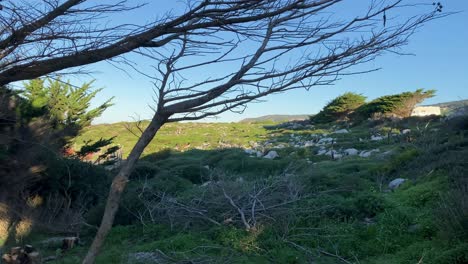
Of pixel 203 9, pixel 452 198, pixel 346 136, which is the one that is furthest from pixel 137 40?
pixel 346 136

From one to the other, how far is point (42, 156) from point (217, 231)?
6.98 meters

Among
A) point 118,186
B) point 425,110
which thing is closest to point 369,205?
point 118,186

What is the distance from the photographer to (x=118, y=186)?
292 centimetres

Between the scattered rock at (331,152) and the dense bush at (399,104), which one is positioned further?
the dense bush at (399,104)

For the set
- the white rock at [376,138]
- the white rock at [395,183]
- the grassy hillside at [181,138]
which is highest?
the grassy hillside at [181,138]

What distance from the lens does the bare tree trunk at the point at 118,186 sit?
9.61 ft

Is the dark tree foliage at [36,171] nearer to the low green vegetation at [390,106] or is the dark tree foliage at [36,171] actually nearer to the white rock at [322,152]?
the white rock at [322,152]

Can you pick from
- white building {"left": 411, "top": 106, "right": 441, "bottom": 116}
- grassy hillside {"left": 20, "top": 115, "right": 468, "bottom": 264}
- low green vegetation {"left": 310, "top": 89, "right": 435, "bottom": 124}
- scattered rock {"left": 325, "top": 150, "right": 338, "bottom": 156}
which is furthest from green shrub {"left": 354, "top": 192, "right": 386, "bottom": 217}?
white building {"left": 411, "top": 106, "right": 441, "bottom": 116}

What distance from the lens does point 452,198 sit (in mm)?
6082

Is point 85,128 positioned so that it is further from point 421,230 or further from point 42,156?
point 421,230

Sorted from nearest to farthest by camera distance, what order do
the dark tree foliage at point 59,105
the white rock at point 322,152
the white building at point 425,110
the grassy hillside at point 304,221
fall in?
the grassy hillside at point 304,221
the dark tree foliage at point 59,105
the white rock at point 322,152
the white building at point 425,110

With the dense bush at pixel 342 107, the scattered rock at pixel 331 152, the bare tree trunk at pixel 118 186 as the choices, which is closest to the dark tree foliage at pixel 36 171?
the bare tree trunk at pixel 118 186

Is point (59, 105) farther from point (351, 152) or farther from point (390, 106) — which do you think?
point (390, 106)

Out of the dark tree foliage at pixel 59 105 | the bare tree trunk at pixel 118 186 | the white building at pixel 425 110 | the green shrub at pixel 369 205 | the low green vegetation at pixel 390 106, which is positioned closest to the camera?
the bare tree trunk at pixel 118 186
